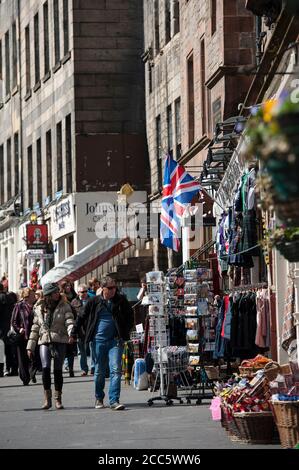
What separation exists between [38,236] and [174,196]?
22.5 metres

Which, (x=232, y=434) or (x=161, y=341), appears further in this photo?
(x=161, y=341)

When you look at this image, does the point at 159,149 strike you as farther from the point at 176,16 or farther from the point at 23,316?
the point at 23,316

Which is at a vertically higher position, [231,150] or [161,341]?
[231,150]

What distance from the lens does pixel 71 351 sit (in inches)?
1086

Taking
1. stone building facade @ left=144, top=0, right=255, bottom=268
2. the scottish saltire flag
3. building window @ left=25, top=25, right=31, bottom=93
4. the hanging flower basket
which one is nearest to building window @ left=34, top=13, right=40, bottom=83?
building window @ left=25, top=25, right=31, bottom=93

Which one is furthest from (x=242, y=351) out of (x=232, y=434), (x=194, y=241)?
(x=194, y=241)

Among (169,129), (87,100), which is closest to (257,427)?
(169,129)

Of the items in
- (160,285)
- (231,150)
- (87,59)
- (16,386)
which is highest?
(87,59)

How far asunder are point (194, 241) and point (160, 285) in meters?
11.2

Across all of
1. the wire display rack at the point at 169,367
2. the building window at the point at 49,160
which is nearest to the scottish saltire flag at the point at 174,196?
the wire display rack at the point at 169,367

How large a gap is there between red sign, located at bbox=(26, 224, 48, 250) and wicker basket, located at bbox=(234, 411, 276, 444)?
34222 mm

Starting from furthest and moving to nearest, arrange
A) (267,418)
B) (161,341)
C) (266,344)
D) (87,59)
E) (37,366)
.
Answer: (87,59)
(37,366)
(161,341)
(266,344)
(267,418)

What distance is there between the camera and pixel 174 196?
86.1 feet

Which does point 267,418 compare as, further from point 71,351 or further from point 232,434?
point 71,351
